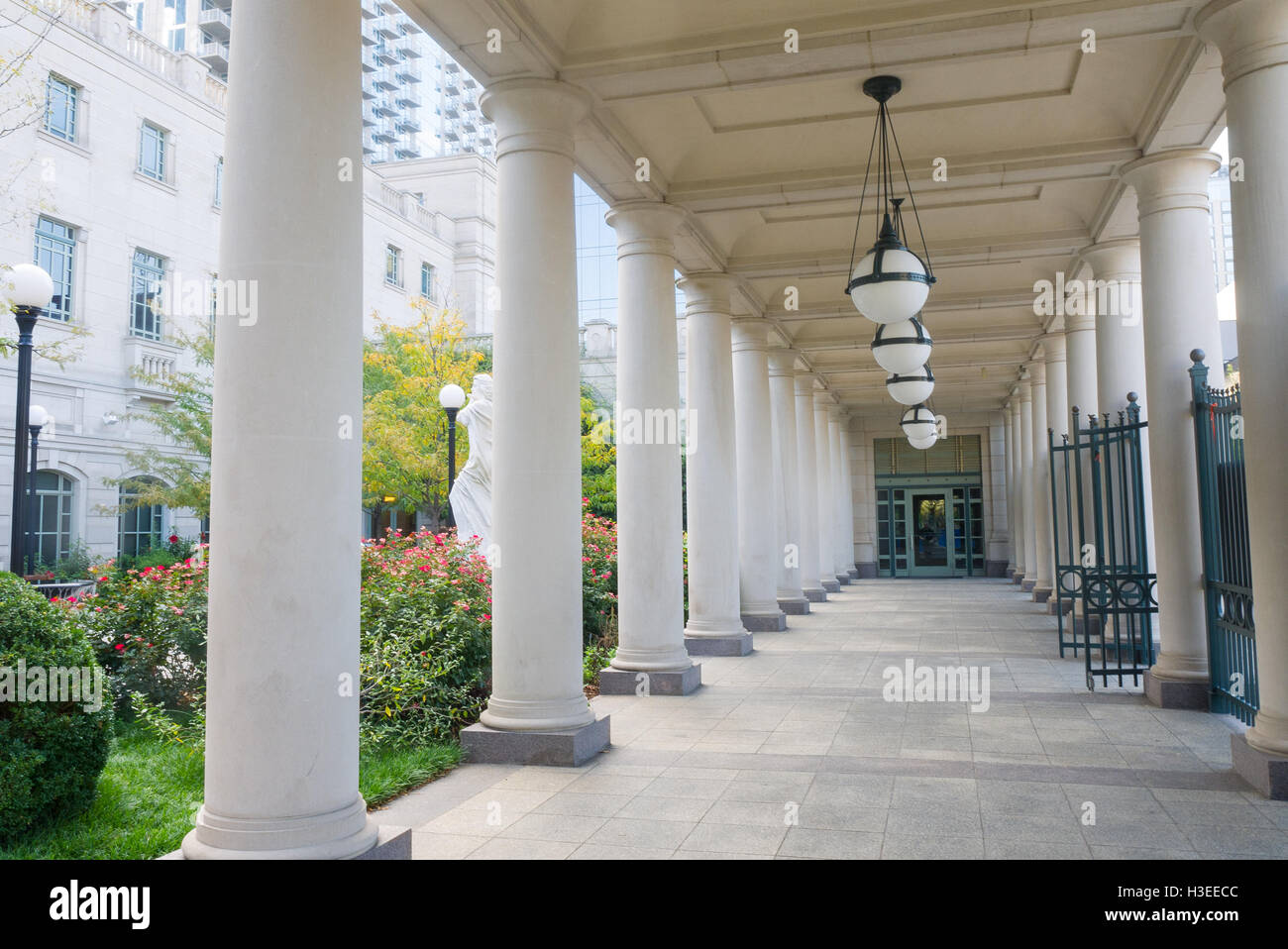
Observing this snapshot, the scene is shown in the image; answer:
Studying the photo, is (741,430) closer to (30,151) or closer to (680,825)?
(680,825)

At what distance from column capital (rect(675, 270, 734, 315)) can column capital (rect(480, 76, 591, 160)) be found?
6.12 metres

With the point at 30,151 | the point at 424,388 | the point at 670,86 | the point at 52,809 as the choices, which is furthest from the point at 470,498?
the point at 30,151

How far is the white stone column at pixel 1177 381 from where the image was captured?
985 centimetres

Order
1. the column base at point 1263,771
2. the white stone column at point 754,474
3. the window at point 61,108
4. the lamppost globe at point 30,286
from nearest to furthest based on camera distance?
1. the column base at point 1263,771
2. the lamppost globe at point 30,286
3. the white stone column at point 754,474
4. the window at point 61,108

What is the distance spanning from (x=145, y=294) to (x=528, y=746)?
25.9m

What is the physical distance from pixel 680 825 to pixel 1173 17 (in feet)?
23.5

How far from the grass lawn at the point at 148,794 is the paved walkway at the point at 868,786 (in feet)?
1.06

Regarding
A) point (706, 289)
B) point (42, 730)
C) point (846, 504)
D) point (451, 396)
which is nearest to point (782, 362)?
point (706, 289)

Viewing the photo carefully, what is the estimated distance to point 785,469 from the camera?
67.9ft

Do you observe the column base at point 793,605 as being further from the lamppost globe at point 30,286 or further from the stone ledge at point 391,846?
the stone ledge at point 391,846

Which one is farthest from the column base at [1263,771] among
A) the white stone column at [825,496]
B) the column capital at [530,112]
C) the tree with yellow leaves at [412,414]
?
the tree with yellow leaves at [412,414]

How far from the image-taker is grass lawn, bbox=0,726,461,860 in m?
5.58

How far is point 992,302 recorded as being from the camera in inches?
680

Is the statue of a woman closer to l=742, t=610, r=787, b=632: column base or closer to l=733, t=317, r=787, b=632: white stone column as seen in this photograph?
l=733, t=317, r=787, b=632: white stone column
